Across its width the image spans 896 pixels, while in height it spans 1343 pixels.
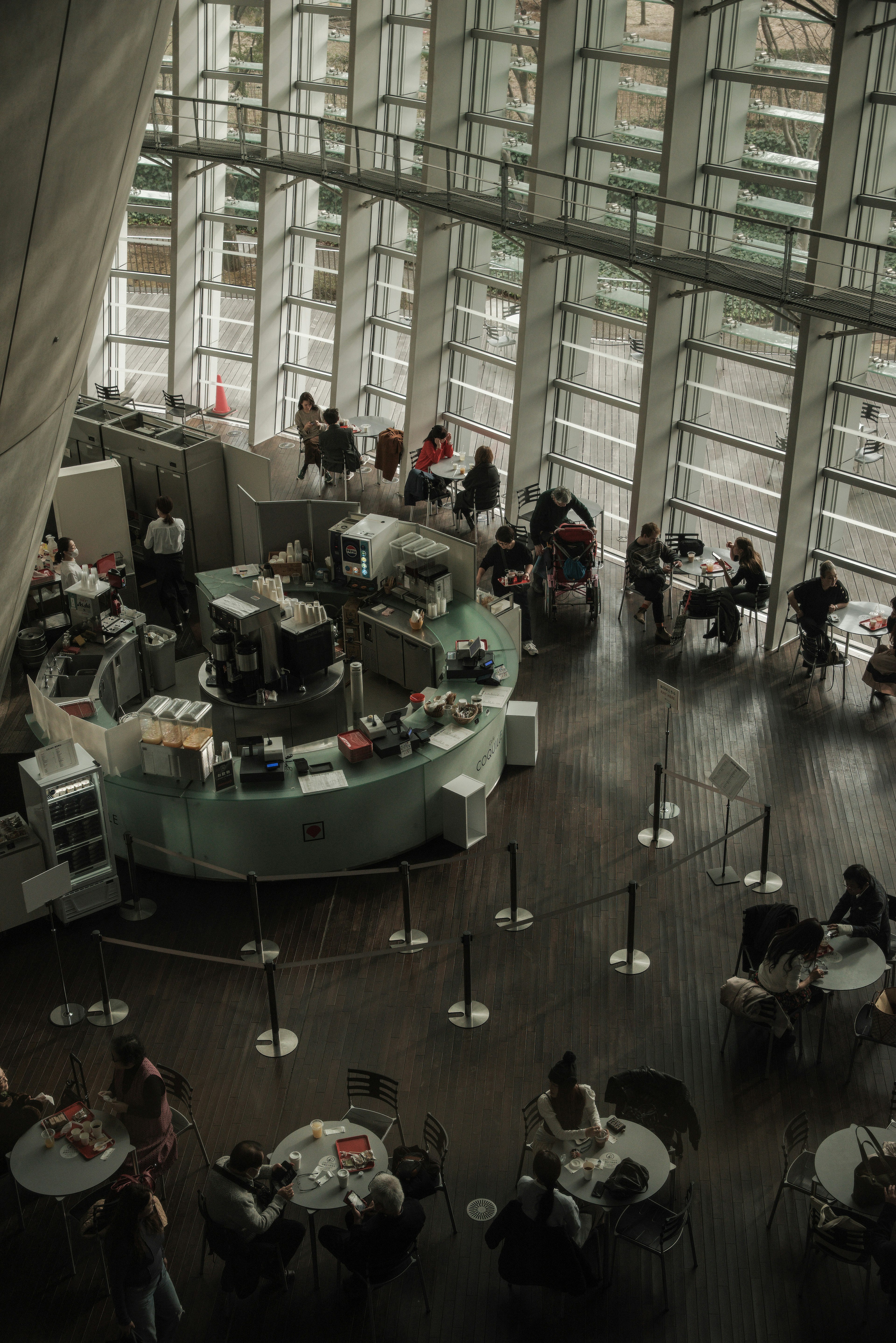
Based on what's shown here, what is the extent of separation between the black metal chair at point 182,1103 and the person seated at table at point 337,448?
10.4 metres

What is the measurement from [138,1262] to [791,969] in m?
4.53

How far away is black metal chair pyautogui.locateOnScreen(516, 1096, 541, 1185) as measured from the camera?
7371 mm

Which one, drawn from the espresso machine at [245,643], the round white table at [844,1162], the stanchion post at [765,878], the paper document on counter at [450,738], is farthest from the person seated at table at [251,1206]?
the espresso machine at [245,643]

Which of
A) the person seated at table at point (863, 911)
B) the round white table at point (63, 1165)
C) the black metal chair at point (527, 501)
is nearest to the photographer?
the round white table at point (63, 1165)

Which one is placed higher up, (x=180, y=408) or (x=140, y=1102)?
(x=180, y=408)

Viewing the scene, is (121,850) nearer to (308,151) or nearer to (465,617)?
(465,617)

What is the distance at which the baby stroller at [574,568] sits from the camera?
14.1 metres

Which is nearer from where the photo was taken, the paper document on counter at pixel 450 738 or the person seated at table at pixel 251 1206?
the person seated at table at pixel 251 1206

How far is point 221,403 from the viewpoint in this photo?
20.6 meters

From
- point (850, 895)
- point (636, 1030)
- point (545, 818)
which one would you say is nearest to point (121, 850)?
point (545, 818)

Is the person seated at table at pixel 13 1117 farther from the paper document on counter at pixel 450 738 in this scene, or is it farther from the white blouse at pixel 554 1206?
the paper document on counter at pixel 450 738

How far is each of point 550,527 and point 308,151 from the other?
764 cm

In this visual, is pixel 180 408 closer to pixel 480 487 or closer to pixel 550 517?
pixel 480 487

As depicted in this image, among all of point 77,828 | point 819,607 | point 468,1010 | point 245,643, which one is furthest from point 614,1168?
point 819,607
